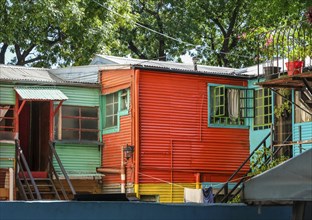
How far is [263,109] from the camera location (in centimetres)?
2650

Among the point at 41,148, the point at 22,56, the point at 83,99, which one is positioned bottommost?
the point at 41,148

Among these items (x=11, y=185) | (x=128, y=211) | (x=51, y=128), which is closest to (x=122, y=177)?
(x=51, y=128)

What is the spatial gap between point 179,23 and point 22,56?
8149 millimetres

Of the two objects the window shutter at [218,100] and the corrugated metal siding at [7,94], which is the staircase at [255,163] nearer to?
the window shutter at [218,100]

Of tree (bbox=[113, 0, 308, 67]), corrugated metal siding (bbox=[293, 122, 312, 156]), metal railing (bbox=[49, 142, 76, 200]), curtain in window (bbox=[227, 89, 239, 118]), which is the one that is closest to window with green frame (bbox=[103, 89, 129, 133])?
metal railing (bbox=[49, 142, 76, 200])

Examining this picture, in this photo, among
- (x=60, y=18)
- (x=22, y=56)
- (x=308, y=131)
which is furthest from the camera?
(x=22, y=56)

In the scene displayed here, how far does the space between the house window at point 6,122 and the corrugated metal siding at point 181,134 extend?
13.9ft

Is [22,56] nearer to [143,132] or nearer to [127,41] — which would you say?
[127,41]

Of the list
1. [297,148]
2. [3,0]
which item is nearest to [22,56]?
[3,0]

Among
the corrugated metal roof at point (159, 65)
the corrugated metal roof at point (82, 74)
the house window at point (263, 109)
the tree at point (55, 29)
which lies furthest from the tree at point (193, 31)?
the house window at point (263, 109)

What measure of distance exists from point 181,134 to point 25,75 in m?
5.74

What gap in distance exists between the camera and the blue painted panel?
42.2ft

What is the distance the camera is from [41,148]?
26891 mm

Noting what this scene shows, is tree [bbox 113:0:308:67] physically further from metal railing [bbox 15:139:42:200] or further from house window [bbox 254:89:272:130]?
metal railing [bbox 15:139:42:200]
